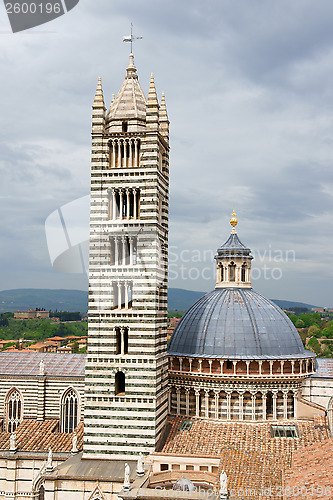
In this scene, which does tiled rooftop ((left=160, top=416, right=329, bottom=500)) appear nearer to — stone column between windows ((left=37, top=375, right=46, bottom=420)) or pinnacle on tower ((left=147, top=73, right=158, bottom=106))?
stone column between windows ((left=37, top=375, right=46, bottom=420))

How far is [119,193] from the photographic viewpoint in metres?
34.3

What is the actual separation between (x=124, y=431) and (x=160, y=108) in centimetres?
2111

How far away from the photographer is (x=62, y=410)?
43.2 m

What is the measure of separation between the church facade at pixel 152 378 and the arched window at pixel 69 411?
259 cm

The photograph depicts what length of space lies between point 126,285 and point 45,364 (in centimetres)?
1573

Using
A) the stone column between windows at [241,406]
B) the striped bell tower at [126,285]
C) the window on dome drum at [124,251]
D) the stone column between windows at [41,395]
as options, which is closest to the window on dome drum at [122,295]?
the striped bell tower at [126,285]

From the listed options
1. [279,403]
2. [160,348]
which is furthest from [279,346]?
[160,348]

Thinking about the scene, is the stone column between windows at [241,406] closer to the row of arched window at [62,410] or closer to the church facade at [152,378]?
the church facade at [152,378]

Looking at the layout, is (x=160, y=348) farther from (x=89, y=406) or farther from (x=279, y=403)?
(x=279, y=403)

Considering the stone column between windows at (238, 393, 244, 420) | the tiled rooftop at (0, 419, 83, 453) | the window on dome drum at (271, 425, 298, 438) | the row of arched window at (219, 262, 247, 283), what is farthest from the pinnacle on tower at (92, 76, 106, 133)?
the window on dome drum at (271, 425, 298, 438)

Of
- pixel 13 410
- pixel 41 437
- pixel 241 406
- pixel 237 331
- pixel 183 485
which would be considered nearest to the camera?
pixel 183 485

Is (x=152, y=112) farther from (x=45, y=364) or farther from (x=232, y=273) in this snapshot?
(x=45, y=364)

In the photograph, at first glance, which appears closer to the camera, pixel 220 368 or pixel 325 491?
pixel 325 491

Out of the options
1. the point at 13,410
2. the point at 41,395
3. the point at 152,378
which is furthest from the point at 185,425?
the point at 13,410
